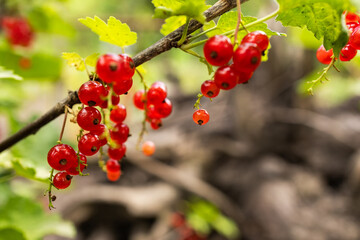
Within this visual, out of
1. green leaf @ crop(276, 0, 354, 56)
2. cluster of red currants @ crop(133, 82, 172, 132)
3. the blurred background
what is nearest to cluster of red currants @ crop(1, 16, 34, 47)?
the blurred background

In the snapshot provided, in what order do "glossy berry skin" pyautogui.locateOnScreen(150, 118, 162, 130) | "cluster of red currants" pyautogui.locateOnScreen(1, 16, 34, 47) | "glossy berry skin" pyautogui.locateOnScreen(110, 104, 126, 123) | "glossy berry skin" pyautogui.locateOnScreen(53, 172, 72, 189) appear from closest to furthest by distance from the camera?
"glossy berry skin" pyautogui.locateOnScreen(53, 172, 72, 189), "glossy berry skin" pyautogui.locateOnScreen(110, 104, 126, 123), "glossy berry skin" pyautogui.locateOnScreen(150, 118, 162, 130), "cluster of red currants" pyautogui.locateOnScreen(1, 16, 34, 47)

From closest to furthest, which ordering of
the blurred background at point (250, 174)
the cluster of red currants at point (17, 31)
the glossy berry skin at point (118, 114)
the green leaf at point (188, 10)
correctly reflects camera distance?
the green leaf at point (188, 10) < the glossy berry skin at point (118, 114) < the cluster of red currants at point (17, 31) < the blurred background at point (250, 174)

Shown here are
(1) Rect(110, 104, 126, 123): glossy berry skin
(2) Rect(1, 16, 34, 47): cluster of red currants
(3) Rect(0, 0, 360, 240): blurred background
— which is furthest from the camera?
(3) Rect(0, 0, 360, 240): blurred background

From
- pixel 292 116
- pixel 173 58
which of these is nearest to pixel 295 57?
pixel 292 116

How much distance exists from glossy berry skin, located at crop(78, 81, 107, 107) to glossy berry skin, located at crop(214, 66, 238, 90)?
256 millimetres

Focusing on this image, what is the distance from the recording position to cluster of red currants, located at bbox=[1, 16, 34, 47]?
6.70 ft

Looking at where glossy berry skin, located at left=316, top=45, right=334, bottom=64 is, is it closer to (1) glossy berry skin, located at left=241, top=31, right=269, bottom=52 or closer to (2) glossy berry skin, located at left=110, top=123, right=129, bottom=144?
(1) glossy berry skin, located at left=241, top=31, right=269, bottom=52

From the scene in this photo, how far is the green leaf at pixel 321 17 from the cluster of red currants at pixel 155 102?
0.34 meters

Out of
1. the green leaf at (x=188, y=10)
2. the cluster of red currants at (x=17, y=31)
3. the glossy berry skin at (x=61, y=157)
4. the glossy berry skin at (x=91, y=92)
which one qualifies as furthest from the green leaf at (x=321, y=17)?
the cluster of red currants at (x=17, y=31)

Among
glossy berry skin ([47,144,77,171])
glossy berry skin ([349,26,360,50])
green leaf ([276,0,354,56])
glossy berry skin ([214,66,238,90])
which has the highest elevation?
glossy berry skin ([349,26,360,50])

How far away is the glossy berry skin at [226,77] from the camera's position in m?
0.65

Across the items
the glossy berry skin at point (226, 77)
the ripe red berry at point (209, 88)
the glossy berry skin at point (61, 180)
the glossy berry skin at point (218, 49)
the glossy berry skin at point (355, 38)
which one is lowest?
the glossy berry skin at point (61, 180)

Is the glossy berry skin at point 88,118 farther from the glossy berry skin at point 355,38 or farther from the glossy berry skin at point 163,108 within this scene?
the glossy berry skin at point 355,38

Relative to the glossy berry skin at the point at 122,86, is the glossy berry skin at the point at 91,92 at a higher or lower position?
lower
